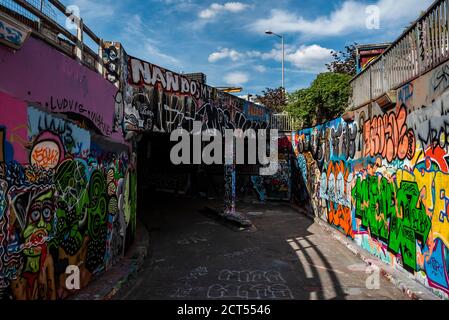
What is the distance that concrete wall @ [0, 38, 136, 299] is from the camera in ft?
13.9

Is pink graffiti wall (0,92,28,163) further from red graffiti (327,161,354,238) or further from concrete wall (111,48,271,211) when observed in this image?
red graffiti (327,161,354,238)

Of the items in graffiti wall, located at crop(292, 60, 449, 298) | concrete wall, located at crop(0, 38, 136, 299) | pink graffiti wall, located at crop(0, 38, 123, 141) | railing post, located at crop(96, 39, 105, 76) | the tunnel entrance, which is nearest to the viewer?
concrete wall, located at crop(0, 38, 136, 299)

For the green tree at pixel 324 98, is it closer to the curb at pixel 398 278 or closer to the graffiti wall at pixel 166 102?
the graffiti wall at pixel 166 102

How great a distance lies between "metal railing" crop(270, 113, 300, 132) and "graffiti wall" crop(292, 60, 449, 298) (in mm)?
8776

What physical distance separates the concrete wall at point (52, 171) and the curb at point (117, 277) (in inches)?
7.5

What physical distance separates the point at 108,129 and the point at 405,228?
254 inches

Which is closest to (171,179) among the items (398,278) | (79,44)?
(79,44)

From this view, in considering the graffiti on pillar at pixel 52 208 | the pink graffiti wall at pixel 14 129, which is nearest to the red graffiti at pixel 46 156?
the graffiti on pillar at pixel 52 208

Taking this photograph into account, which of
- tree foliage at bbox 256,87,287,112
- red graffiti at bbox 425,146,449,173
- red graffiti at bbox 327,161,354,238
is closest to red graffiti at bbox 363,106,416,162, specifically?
red graffiti at bbox 425,146,449,173

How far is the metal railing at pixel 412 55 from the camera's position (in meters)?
6.13

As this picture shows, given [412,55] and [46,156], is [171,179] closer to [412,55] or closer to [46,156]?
[412,55]

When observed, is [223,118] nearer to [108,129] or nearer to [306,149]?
[306,149]

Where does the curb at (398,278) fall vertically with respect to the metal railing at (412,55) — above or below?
below

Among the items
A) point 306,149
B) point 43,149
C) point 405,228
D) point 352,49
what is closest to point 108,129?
point 43,149
